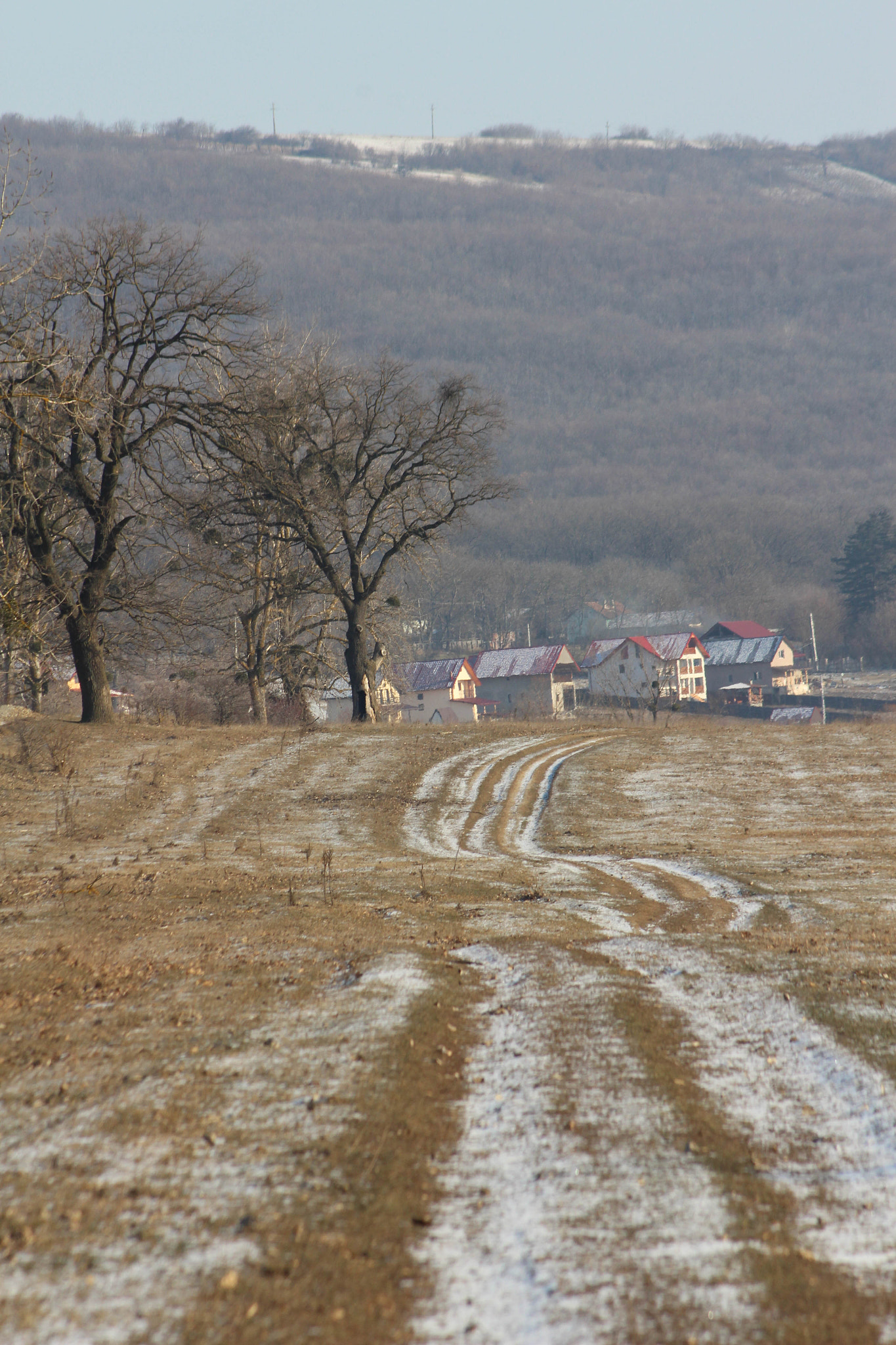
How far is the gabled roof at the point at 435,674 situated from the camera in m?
95.1

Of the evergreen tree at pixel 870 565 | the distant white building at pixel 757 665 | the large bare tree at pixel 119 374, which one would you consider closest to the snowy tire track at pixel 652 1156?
the large bare tree at pixel 119 374

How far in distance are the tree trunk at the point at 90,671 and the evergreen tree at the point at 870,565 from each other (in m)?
108

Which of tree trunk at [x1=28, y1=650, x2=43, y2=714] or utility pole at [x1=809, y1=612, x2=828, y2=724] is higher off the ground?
tree trunk at [x1=28, y1=650, x2=43, y2=714]

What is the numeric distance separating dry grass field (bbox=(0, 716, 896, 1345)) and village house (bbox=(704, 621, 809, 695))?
331ft

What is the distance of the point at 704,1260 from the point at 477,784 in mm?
23260

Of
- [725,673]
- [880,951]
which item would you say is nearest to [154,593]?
[880,951]

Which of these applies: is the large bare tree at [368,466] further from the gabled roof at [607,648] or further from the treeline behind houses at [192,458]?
the gabled roof at [607,648]

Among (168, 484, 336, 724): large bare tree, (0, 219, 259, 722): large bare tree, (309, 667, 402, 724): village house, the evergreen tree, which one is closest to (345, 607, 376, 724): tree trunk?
(168, 484, 336, 724): large bare tree

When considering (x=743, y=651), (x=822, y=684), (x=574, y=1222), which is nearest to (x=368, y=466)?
(x=574, y=1222)

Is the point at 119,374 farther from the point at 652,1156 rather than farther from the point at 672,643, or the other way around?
the point at 672,643

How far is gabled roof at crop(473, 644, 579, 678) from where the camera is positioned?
105500 mm

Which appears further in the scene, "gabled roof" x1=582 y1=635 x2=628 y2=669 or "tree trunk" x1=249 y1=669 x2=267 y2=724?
"gabled roof" x1=582 y1=635 x2=628 y2=669

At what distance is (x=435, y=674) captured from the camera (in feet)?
316

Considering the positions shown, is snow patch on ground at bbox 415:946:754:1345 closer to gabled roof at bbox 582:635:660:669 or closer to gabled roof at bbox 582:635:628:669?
gabled roof at bbox 582:635:660:669
